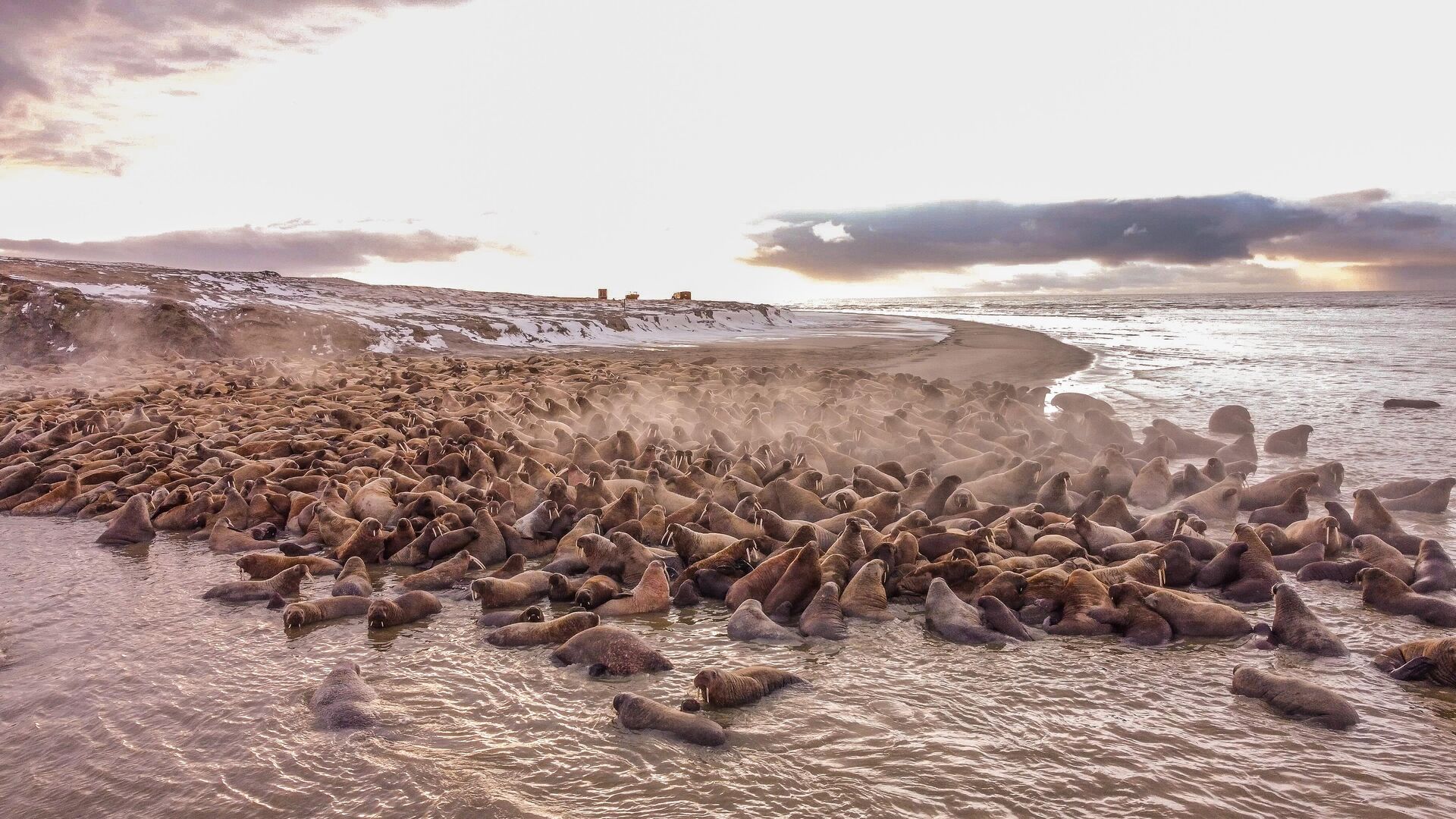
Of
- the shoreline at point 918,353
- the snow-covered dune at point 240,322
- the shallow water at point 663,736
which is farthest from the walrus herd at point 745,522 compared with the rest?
the snow-covered dune at point 240,322

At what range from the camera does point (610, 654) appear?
19.4 feet

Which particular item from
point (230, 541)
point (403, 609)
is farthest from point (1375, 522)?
point (230, 541)

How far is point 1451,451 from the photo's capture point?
1371 cm

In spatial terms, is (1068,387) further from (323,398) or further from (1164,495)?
(323,398)

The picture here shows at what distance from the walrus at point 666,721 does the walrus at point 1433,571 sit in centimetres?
677

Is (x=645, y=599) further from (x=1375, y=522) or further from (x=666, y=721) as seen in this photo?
(x=1375, y=522)

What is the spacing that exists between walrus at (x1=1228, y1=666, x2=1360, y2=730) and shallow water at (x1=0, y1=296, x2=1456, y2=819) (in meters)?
0.12

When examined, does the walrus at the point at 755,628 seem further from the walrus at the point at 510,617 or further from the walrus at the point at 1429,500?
the walrus at the point at 1429,500

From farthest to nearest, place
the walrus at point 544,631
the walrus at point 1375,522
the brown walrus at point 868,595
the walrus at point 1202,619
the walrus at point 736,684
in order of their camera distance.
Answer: the walrus at point 1375,522
the brown walrus at point 868,595
the walrus at point 1202,619
the walrus at point 544,631
the walrus at point 736,684

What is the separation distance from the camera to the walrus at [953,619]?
254 inches

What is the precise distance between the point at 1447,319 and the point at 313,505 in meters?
72.7

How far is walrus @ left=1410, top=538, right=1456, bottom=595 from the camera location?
7.33 meters

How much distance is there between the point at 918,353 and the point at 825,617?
30.0 metres

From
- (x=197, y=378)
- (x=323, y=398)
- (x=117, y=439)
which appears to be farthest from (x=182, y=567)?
(x=197, y=378)
